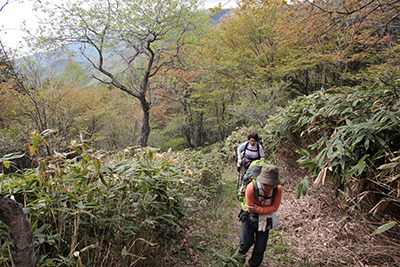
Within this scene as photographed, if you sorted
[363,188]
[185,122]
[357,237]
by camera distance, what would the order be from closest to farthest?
[363,188] → [357,237] → [185,122]

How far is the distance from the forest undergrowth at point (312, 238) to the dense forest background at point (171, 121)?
0.23m

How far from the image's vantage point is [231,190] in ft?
19.2

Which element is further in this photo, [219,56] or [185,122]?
[185,122]

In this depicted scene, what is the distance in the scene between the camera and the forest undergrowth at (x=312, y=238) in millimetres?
2258

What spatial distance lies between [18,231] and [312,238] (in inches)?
138

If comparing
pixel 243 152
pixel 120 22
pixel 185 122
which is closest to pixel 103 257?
pixel 243 152

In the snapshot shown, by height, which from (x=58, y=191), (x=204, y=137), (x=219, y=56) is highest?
(x=219, y=56)

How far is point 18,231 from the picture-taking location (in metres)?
1.12

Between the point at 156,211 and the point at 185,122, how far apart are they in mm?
13496

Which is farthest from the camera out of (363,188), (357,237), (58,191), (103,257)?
(357,237)

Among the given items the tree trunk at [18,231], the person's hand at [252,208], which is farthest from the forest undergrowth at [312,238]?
the tree trunk at [18,231]

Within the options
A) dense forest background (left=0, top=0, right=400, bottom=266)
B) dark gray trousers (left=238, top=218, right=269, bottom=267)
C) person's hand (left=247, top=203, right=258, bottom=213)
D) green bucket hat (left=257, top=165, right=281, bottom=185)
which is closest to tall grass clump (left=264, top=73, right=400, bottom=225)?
dense forest background (left=0, top=0, right=400, bottom=266)

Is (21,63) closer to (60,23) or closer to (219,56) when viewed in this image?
(60,23)

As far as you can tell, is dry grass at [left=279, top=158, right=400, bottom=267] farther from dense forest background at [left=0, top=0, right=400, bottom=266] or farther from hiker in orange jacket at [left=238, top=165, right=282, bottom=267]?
hiker in orange jacket at [left=238, top=165, right=282, bottom=267]
